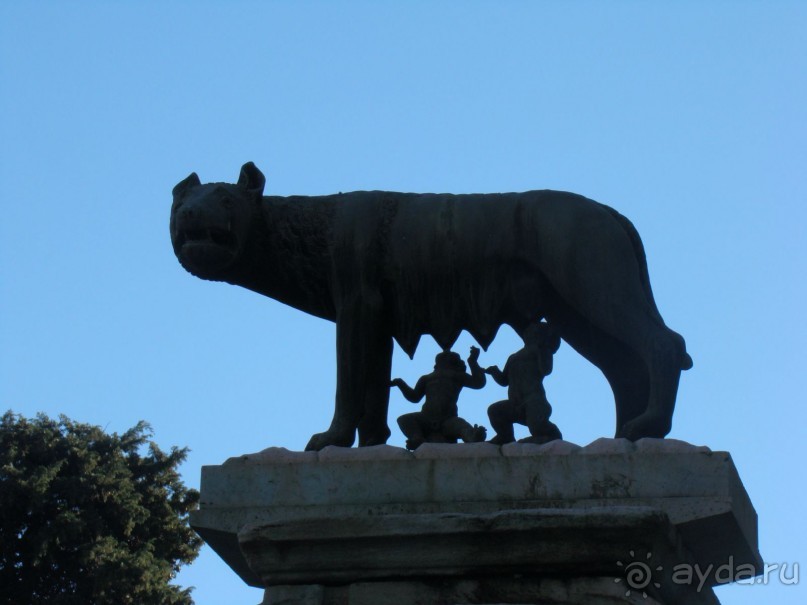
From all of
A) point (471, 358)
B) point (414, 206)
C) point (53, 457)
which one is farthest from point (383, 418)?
point (53, 457)

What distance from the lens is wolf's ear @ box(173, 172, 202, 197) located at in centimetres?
787

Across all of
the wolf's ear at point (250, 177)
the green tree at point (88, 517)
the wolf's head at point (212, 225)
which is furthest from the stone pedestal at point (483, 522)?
the green tree at point (88, 517)

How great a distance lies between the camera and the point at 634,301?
736 centimetres

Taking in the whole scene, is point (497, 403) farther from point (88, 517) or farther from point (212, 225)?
point (88, 517)

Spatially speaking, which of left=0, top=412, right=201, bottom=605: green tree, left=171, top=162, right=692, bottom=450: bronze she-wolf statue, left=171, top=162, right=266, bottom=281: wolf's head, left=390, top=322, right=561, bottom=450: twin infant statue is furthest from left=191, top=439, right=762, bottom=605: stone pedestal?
left=0, top=412, right=201, bottom=605: green tree

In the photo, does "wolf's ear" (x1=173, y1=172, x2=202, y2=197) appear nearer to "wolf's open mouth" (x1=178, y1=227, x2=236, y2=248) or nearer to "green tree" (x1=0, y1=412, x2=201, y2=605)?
"wolf's open mouth" (x1=178, y1=227, x2=236, y2=248)

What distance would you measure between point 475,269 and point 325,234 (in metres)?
0.78

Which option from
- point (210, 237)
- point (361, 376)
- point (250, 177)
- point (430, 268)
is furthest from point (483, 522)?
point (250, 177)

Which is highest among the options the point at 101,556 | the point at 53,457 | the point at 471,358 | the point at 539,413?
the point at 53,457

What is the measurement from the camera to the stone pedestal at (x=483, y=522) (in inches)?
253

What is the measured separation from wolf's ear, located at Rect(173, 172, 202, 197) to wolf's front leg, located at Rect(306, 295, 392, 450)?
3.48 ft

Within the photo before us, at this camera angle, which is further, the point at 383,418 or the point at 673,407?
the point at 383,418

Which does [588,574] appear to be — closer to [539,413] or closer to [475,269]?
[539,413]

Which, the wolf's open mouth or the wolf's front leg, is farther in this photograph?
the wolf's open mouth
